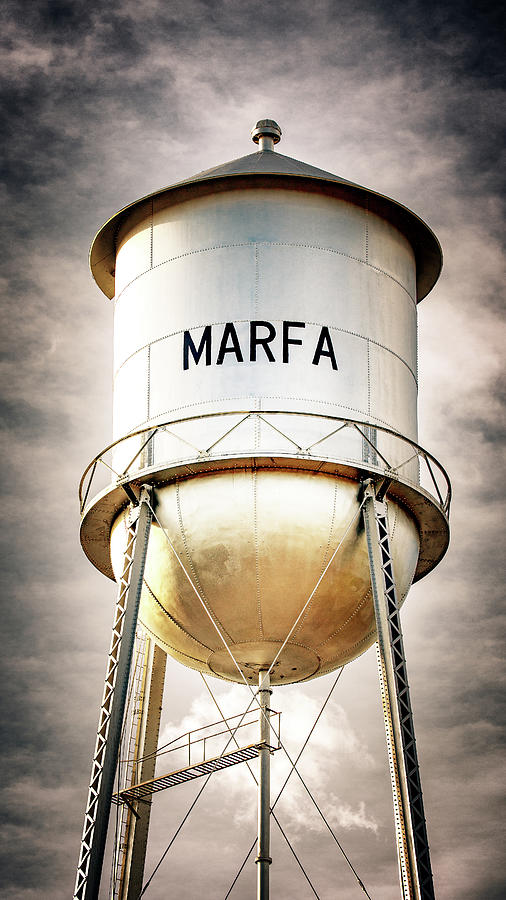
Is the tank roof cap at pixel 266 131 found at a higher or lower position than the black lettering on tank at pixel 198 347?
higher

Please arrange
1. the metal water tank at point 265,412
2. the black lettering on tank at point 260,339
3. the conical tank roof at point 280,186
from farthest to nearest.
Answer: the conical tank roof at point 280,186 < the black lettering on tank at point 260,339 < the metal water tank at point 265,412

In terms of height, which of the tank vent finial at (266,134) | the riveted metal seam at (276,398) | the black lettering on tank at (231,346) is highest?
the tank vent finial at (266,134)

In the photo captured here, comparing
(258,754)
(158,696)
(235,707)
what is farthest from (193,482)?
(235,707)

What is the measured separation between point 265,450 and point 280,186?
14.0 feet

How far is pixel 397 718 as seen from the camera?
1641 centimetres

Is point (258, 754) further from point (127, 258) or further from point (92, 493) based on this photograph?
point (127, 258)

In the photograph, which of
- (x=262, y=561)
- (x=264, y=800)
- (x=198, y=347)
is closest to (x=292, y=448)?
(x=262, y=561)

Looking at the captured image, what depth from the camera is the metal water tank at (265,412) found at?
1744 cm

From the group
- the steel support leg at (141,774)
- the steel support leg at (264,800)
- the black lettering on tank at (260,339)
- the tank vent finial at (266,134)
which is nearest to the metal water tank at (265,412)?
the black lettering on tank at (260,339)

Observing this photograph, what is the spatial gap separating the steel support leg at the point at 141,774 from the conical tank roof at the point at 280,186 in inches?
265

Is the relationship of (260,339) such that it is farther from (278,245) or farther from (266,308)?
(278,245)

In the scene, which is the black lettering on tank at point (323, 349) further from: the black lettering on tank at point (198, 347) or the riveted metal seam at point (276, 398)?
the black lettering on tank at point (198, 347)

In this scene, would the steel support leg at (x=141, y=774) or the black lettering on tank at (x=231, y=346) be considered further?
the steel support leg at (x=141, y=774)

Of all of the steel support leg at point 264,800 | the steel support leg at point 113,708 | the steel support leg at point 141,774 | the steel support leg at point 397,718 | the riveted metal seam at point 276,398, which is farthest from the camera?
the steel support leg at point 141,774
